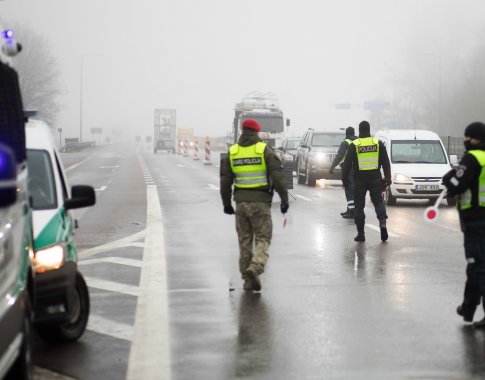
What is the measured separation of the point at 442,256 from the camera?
14.0 metres

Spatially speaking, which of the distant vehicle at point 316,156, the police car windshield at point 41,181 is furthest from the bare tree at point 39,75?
the police car windshield at point 41,181

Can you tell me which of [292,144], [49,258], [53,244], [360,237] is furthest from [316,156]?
[49,258]

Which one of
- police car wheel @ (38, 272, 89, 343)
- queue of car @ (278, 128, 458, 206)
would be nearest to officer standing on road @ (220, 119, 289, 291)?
police car wheel @ (38, 272, 89, 343)

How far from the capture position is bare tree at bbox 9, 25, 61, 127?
116 meters

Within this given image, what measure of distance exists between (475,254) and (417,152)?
55.4ft

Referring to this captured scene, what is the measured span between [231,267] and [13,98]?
6.42m

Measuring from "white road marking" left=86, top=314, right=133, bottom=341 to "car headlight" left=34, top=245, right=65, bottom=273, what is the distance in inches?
45.9

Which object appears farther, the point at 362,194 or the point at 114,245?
the point at 362,194

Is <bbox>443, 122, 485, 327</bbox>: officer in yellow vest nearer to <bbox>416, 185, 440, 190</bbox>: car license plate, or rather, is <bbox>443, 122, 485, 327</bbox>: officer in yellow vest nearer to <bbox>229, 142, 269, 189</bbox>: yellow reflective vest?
<bbox>229, 142, 269, 189</bbox>: yellow reflective vest

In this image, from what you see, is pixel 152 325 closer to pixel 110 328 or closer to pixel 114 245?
pixel 110 328

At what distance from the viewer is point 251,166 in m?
10.9

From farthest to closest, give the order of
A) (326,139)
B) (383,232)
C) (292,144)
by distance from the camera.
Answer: (292,144), (326,139), (383,232)

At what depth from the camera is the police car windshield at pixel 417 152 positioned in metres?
25.1

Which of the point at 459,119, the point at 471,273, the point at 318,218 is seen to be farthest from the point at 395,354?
the point at 459,119
